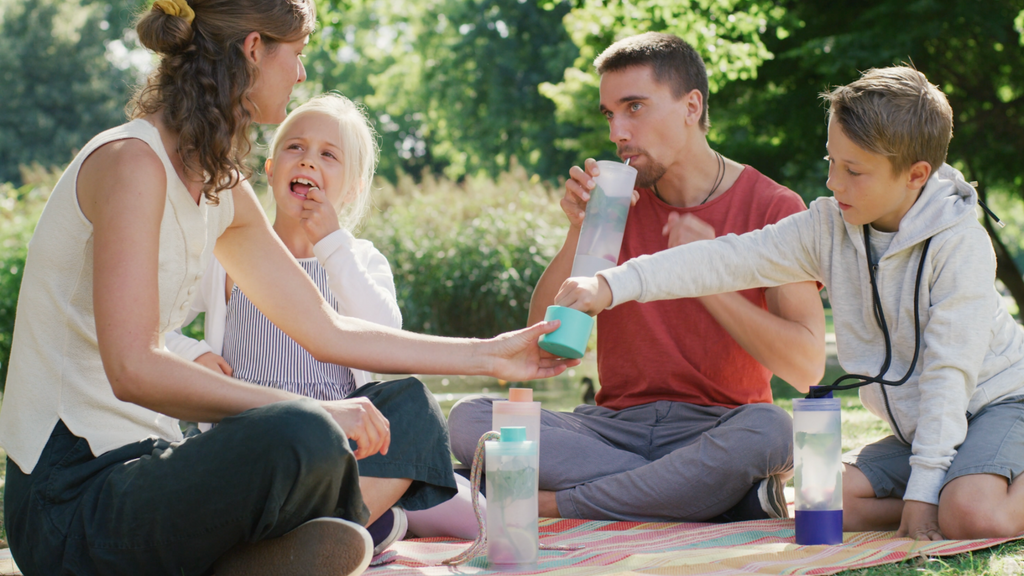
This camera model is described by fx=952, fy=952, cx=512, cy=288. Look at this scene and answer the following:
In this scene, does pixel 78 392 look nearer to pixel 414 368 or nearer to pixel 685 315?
pixel 414 368

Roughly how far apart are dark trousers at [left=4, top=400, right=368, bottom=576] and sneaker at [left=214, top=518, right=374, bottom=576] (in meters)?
0.03

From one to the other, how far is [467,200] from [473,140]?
1553 centimetres

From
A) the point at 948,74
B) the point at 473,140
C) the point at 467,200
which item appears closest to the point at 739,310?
the point at 467,200

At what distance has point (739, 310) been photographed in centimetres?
314

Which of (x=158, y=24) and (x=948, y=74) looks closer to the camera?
(x=158, y=24)

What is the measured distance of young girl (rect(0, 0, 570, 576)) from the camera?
6.04ft

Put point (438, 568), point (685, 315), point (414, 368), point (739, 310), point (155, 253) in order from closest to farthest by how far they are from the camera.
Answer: point (155, 253) < point (438, 568) < point (414, 368) < point (739, 310) < point (685, 315)

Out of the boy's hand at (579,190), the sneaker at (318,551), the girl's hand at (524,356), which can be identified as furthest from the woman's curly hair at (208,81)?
the boy's hand at (579,190)

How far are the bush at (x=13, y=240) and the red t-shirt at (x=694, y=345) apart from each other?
174 inches

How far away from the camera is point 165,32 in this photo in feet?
6.89

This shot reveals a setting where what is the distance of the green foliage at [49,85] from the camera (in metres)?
31.6

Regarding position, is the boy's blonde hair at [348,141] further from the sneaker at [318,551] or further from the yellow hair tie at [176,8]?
the sneaker at [318,551]

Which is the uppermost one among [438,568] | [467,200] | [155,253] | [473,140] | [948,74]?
[473,140]

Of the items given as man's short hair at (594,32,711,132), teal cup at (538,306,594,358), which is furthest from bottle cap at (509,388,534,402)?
man's short hair at (594,32,711,132)
